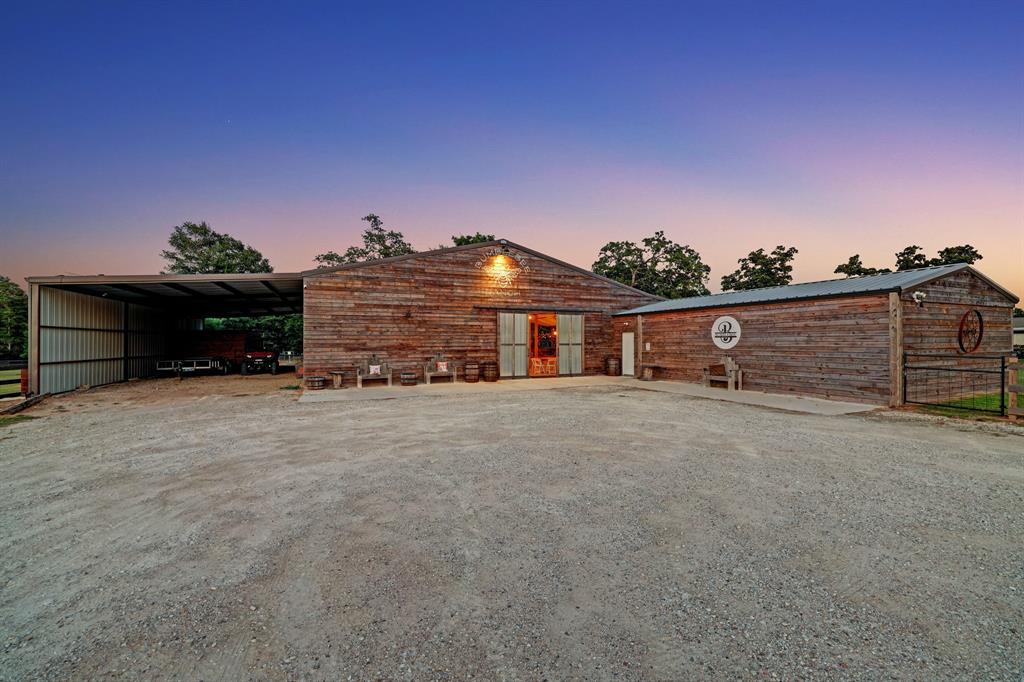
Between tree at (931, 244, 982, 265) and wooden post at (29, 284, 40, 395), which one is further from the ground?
tree at (931, 244, 982, 265)

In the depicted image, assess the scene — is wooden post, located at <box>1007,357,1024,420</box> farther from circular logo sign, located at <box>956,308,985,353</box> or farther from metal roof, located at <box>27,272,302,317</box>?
metal roof, located at <box>27,272,302,317</box>

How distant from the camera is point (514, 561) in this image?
3199 mm

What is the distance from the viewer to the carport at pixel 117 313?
1372 cm

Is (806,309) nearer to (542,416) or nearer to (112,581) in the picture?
(542,416)

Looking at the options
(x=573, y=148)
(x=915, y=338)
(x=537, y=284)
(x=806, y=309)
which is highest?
(x=573, y=148)

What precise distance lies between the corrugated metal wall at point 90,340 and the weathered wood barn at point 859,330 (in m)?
22.7

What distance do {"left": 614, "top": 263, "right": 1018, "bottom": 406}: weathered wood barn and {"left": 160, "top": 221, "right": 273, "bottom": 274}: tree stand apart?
4539 cm

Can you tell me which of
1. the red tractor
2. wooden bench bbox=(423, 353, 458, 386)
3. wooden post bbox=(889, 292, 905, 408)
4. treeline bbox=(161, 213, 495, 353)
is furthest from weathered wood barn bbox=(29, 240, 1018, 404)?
treeline bbox=(161, 213, 495, 353)

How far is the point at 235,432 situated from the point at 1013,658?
9.75 meters

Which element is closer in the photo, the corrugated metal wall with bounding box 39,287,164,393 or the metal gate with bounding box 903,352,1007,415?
the metal gate with bounding box 903,352,1007,415

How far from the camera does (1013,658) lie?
2.17 m

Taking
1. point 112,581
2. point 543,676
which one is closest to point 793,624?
point 543,676

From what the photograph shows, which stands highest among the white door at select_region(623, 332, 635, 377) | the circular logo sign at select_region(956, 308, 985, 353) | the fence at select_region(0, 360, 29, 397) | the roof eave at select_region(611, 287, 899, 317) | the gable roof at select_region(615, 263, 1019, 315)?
the gable roof at select_region(615, 263, 1019, 315)

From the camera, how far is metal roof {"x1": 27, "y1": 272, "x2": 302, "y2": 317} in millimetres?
14141
